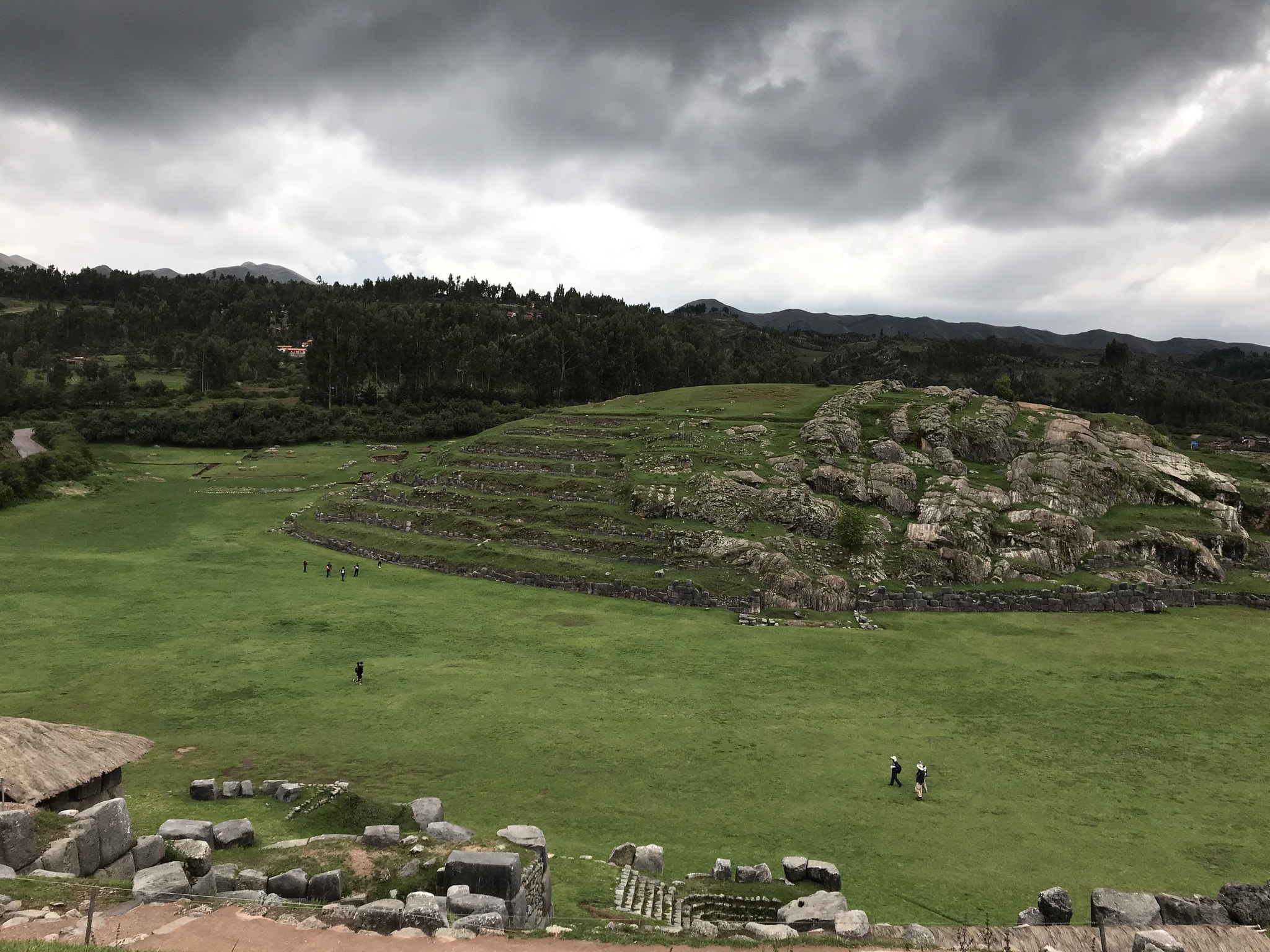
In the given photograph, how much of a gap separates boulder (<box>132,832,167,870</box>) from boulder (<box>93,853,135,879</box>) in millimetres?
67

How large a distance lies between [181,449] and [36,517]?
36910mm

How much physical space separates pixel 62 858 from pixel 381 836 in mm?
6086

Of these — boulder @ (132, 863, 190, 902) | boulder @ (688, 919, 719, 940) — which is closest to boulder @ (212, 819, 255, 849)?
boulder @ (132, 863, 190, 902)

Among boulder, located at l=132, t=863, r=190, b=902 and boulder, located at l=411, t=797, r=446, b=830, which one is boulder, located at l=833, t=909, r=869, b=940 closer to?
boulder, located at l=411, t=797, r=446, b=830

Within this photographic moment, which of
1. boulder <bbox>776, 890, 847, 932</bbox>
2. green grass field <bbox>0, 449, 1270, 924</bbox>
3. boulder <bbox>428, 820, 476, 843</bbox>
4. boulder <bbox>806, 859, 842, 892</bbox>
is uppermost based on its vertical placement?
boulder <bbox>428, 820, 476, 843</bbox>

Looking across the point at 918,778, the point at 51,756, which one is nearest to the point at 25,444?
the point at 51,756

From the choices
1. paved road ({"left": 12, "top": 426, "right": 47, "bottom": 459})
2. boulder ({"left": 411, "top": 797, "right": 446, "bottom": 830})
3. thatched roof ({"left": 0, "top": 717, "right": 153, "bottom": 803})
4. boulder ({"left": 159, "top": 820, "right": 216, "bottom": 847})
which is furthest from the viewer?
paved road ({"left": 12, "top": 426, "right": 47, "bottom": 459})

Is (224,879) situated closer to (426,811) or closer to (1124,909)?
(426,811)

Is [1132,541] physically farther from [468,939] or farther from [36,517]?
[36,517]

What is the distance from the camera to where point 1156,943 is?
13609 mm

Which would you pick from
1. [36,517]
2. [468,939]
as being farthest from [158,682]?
[36,517]

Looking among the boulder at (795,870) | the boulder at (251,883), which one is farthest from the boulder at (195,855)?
the boulder at (795,870)

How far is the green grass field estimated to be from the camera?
66.8 feet

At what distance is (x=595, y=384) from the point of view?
118 m
